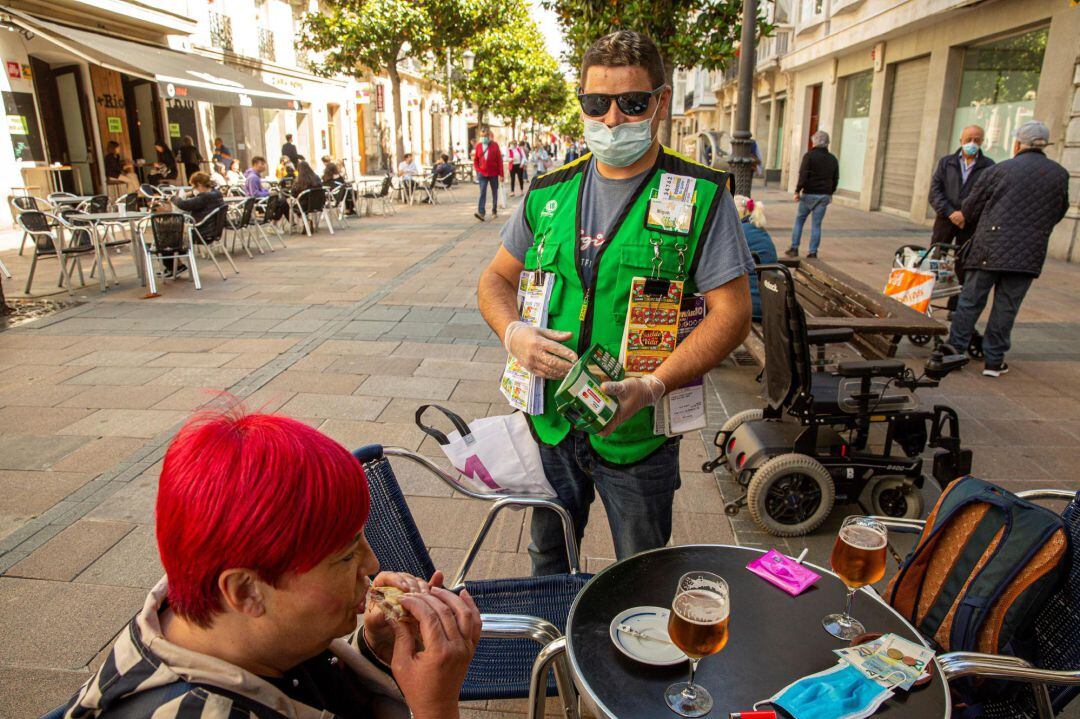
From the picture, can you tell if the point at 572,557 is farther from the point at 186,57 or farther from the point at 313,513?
the point at 186,57

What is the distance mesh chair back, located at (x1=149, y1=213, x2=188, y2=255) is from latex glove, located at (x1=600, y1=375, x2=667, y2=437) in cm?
766

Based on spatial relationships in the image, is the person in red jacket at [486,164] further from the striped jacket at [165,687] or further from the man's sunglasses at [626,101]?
the striped jacket at [165,687]

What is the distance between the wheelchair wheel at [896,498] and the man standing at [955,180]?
488cm

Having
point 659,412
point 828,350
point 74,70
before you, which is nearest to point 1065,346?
point 828,350

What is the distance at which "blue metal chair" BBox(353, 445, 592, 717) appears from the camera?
1.75 metres

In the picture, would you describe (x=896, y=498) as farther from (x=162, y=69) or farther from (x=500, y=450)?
(x=162, y=69)

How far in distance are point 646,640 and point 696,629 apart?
0.23m

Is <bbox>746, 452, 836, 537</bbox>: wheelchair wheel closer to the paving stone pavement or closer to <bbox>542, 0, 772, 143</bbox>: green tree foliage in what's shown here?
the paving stone pavement

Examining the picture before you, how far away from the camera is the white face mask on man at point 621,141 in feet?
6.54

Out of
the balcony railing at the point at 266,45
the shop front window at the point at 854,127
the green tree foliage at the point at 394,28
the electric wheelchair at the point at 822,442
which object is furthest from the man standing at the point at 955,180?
the balcony railing at the point at 266,45

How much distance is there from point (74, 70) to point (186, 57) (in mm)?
3100

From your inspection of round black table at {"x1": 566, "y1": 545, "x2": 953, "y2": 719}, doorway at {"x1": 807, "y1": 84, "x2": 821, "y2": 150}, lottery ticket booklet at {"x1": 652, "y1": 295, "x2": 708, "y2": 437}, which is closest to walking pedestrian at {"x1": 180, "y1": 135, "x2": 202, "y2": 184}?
doorway at {"x1": 807, "y1": 84, "x2": 821, "y2": 150}

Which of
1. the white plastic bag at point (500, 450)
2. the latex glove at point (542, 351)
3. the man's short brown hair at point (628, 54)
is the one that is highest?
the man's short brown hair at point (628, 54)

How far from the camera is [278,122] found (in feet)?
82.0
